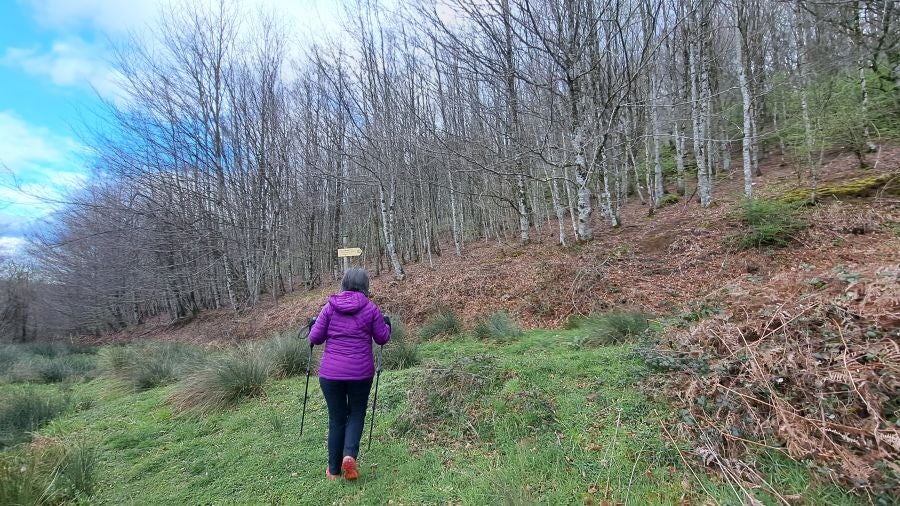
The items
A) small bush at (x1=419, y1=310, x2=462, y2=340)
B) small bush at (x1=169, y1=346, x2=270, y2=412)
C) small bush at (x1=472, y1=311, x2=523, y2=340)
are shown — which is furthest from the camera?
small bush at (x1=419, y1=310, x2=462, y2=340)

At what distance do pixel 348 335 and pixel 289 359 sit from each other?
4162 mm

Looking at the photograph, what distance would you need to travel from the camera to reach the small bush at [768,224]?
7.62 m

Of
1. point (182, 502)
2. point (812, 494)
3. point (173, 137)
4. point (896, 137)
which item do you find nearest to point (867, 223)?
point (896, 137)

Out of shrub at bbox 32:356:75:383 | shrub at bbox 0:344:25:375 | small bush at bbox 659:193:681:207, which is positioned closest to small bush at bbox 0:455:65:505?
shrub at bbox 32:356:75:383

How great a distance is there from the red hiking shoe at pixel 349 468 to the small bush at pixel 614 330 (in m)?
3.55

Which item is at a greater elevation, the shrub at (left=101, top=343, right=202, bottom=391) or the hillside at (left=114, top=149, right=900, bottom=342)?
the hillside at (left=114, top=149, right=900, bottom=342)

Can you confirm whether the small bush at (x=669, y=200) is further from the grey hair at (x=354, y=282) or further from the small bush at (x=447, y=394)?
the grey hair at (x=354, y=282)

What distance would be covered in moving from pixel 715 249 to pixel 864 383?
697 centimetres

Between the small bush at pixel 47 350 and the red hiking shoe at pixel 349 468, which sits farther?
the small bush at pixel 47 350

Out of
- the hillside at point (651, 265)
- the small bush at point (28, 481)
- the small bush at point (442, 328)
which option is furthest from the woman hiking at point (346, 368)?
the small bush at point (442, 328)

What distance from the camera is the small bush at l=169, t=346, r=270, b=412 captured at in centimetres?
518

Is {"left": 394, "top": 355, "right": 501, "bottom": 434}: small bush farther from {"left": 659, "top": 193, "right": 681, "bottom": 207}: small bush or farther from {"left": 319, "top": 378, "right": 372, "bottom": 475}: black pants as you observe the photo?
{"left": 659, "top": 193, "right": 681, "bottom": 207}: small bush

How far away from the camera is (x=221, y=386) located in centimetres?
530

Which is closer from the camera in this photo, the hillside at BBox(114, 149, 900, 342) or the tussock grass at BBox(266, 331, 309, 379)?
the tussock grass at BBox(266, 331, 309, 379)
